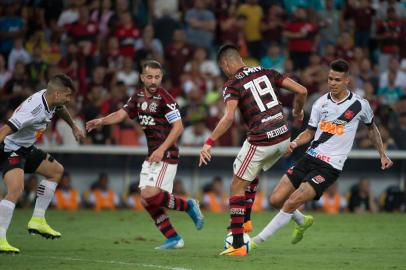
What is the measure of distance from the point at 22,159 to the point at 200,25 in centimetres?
1169

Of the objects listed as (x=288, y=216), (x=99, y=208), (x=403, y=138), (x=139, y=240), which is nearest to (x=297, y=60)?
(x=403, y=138)

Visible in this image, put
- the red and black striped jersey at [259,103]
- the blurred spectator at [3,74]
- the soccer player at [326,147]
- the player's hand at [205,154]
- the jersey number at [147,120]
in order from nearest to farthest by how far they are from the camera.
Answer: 1. the player's hand at [205,154]
2. the red and black striped jersey at [259,103]
3. the soccer player at [326,147]
4. the jersey number at [147,120]
5. the blurred spectator at [3,74]

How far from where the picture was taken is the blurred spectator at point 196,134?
68.2 feet

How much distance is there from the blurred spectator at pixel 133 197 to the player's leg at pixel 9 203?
9026 mm

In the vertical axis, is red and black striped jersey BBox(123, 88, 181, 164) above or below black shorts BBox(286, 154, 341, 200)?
above

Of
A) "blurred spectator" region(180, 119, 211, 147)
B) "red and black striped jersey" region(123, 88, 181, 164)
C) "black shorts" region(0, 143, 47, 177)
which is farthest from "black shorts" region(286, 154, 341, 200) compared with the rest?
"blurred spectator" region(180, 119, 211, 147)

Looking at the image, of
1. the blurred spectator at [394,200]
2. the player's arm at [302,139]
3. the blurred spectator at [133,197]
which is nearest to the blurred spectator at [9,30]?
the blurred spectator at [133,197]

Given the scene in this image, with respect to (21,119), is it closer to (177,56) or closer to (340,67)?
(340,67)

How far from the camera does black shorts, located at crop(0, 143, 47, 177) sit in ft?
39.5

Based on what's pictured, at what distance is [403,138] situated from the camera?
818 inches

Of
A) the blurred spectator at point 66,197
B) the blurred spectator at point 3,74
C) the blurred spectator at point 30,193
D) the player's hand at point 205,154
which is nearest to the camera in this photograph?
the player's hand at point 205,154

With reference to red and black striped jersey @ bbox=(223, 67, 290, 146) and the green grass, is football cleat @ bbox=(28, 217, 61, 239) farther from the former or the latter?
red and black striped jersey @ bbox=(223, 67, 290, 146)

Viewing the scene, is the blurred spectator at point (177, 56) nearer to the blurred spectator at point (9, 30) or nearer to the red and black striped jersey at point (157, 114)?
the blurred spectator at point (9, 30)

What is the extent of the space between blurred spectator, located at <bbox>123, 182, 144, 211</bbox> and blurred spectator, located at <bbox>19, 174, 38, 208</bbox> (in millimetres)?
2049
